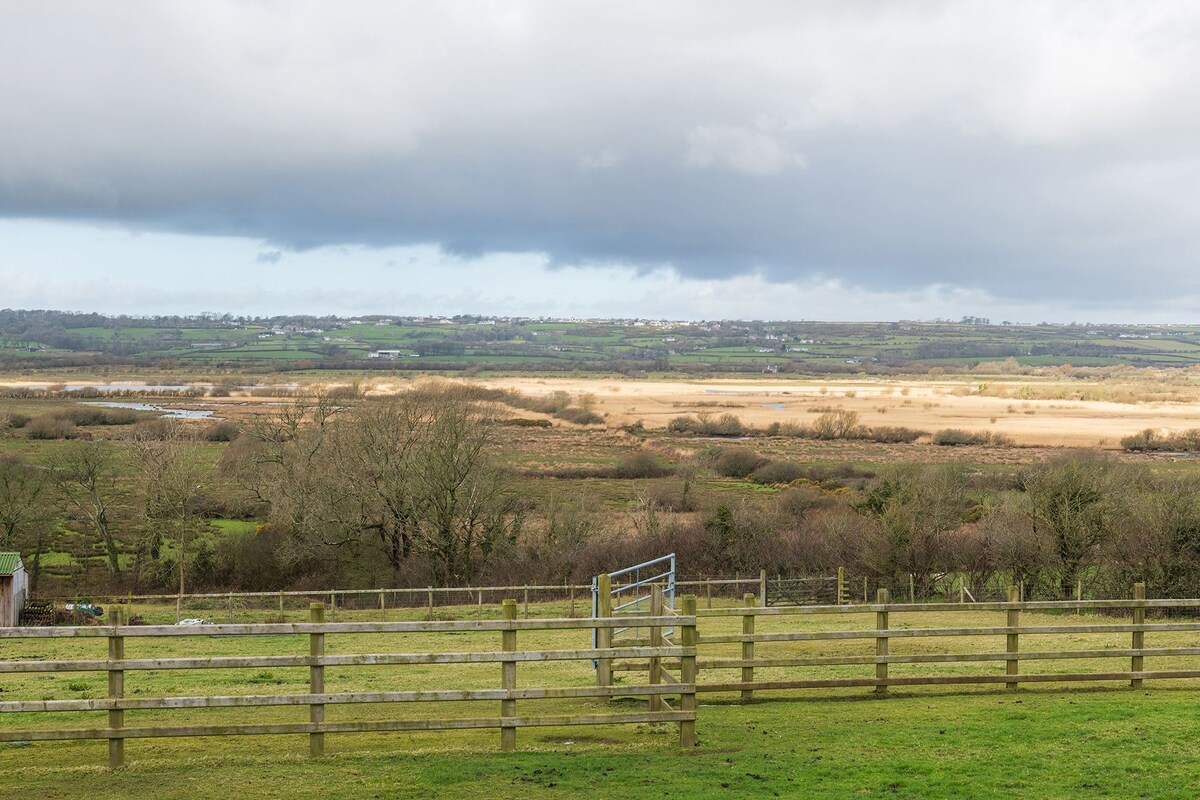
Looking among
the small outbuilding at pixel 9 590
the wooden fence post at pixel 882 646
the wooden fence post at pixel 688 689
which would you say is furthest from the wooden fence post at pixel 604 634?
the small outbuilding at pixel 9 590

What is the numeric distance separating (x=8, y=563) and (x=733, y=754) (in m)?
35.3

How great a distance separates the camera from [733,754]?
11188mm

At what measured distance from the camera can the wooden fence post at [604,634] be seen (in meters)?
13.2

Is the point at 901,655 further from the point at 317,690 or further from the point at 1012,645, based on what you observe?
the point at 317,690

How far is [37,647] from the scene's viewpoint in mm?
27078

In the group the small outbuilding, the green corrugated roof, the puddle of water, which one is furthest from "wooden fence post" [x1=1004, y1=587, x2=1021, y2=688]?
the puddle of water

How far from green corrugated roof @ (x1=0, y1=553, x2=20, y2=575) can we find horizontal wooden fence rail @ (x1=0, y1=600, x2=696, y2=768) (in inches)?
1208

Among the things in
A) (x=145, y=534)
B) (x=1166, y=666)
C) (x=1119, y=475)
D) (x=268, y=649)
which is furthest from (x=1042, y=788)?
(x=145, y=534)

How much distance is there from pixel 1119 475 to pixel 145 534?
50448 millimetres

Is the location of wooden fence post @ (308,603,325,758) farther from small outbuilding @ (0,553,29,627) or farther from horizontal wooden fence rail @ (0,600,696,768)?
small outbuilding @ (0,553,29,627)

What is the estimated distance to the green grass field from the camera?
9922 mm

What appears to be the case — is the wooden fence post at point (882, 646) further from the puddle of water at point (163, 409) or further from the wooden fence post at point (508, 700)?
the puddle of water at point (163, 409)

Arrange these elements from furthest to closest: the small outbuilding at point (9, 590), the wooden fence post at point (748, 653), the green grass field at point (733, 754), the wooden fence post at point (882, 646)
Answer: the small outbuilding at point (9, 590)
the wooden fence post at point (882, 646)
the wooden fence post at point (748, 653)
the green grass field at point (733, 754)

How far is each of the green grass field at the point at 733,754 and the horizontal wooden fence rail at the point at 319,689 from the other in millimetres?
298
